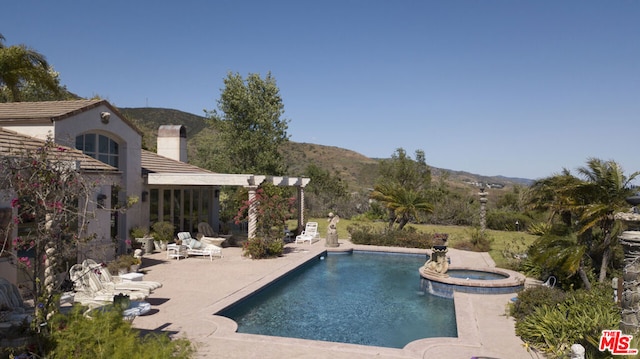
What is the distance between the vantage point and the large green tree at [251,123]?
30812 millimetres

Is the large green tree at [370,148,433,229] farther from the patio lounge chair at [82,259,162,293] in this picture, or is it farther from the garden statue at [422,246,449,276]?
the patio lounge chair at [82,259,162,293]

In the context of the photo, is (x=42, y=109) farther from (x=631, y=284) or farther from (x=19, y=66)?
(x=631, y=284)

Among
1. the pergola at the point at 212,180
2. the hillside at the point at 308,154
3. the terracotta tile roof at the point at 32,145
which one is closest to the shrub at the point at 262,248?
the pergola at the point at 212,180

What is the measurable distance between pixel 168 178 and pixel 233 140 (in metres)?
11.6

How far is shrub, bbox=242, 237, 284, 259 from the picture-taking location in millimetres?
18675

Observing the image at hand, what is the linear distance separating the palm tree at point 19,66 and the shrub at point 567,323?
26446 mm

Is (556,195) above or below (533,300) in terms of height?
above

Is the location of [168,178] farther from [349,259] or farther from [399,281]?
[399,281]

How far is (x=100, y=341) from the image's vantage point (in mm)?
6766

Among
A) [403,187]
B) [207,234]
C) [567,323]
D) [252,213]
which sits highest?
[403,187]

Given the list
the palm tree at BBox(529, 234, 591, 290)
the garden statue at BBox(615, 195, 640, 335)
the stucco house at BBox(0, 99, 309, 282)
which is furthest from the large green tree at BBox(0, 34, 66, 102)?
the garden statue at BBox(615, 195, 640, 335)

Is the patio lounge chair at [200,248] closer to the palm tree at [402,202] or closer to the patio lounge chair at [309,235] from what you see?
the patio lounge chair at [309,235]

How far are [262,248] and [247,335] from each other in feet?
31.1

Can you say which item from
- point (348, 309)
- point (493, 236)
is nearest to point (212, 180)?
point (348, 309)
